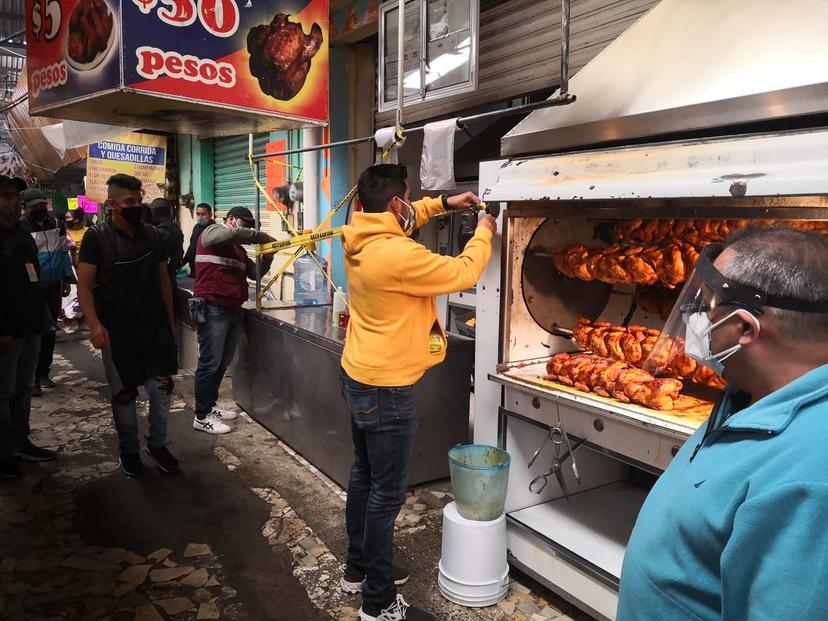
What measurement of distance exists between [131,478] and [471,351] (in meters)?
2.84

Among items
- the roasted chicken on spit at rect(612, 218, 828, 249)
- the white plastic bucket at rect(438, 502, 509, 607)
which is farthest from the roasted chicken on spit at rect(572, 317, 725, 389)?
the white plastic bucket at rect(438, 502, 509, 607)

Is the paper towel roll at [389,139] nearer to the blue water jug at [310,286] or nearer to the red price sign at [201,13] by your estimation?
the red price sign at [201,13]

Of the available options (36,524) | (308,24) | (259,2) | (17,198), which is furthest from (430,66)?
(36,524)

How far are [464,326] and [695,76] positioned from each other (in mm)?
3594

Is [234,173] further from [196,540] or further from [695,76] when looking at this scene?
[695,76]

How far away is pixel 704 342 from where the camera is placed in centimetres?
136

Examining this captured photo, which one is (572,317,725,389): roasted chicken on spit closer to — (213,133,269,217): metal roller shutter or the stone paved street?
the stone paved street

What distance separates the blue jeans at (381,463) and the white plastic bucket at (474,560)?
36 centimetres

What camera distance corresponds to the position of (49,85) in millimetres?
3883

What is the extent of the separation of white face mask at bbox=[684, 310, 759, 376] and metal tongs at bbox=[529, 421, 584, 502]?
5.08 ft

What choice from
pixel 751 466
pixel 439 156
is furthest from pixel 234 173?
pixel 751 466

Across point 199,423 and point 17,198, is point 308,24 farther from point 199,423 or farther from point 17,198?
point 199,423

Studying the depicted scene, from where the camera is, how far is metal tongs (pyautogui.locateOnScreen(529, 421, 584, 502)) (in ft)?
9.87

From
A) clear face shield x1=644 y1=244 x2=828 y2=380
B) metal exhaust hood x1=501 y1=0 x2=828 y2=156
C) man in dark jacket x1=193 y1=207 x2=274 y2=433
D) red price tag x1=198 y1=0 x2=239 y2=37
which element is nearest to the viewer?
clear face shield x1=644 y1=244 x2=828 y2=380
